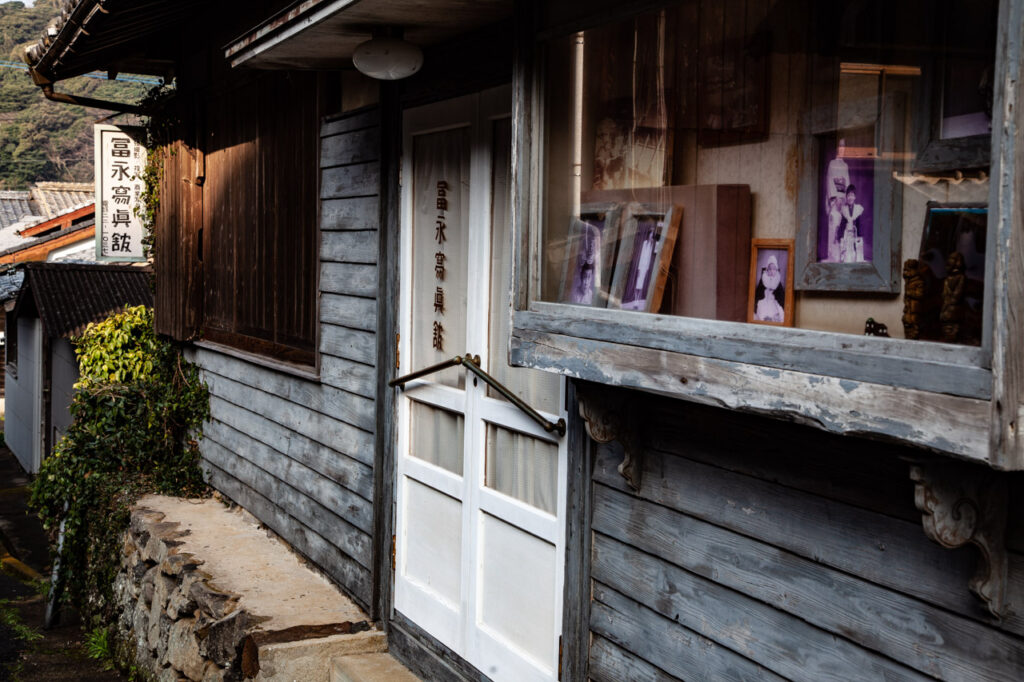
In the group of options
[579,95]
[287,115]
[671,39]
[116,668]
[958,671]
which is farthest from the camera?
[116,668]

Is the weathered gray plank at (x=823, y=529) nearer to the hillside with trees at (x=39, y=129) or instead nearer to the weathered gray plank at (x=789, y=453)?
the weathered gray plank at (x=789, y=453)

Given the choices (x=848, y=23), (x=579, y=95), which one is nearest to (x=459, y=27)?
(x=579, y=95)

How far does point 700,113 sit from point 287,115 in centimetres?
456

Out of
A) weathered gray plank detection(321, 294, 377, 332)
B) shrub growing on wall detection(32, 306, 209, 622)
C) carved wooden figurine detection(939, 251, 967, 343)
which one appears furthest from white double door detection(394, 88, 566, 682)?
shrub growing on wall detection(32, 306, 209, 622)

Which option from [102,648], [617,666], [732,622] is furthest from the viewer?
[102,648]

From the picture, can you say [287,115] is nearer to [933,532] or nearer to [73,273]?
[933,532]

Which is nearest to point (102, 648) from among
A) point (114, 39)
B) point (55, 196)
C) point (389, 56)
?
point (114, 39)

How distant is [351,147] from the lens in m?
5.61

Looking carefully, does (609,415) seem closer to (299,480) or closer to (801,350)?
(801,350)

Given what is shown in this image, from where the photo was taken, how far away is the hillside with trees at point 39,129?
1751 inches

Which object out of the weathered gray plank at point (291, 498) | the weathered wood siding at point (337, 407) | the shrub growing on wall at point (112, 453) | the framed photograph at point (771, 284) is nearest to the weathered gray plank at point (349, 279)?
the weathered wood siding at point (337, 407)

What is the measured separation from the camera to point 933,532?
2041 mm

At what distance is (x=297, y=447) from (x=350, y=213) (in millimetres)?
1675

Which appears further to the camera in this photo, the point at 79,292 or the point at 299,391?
the point at 79,292
